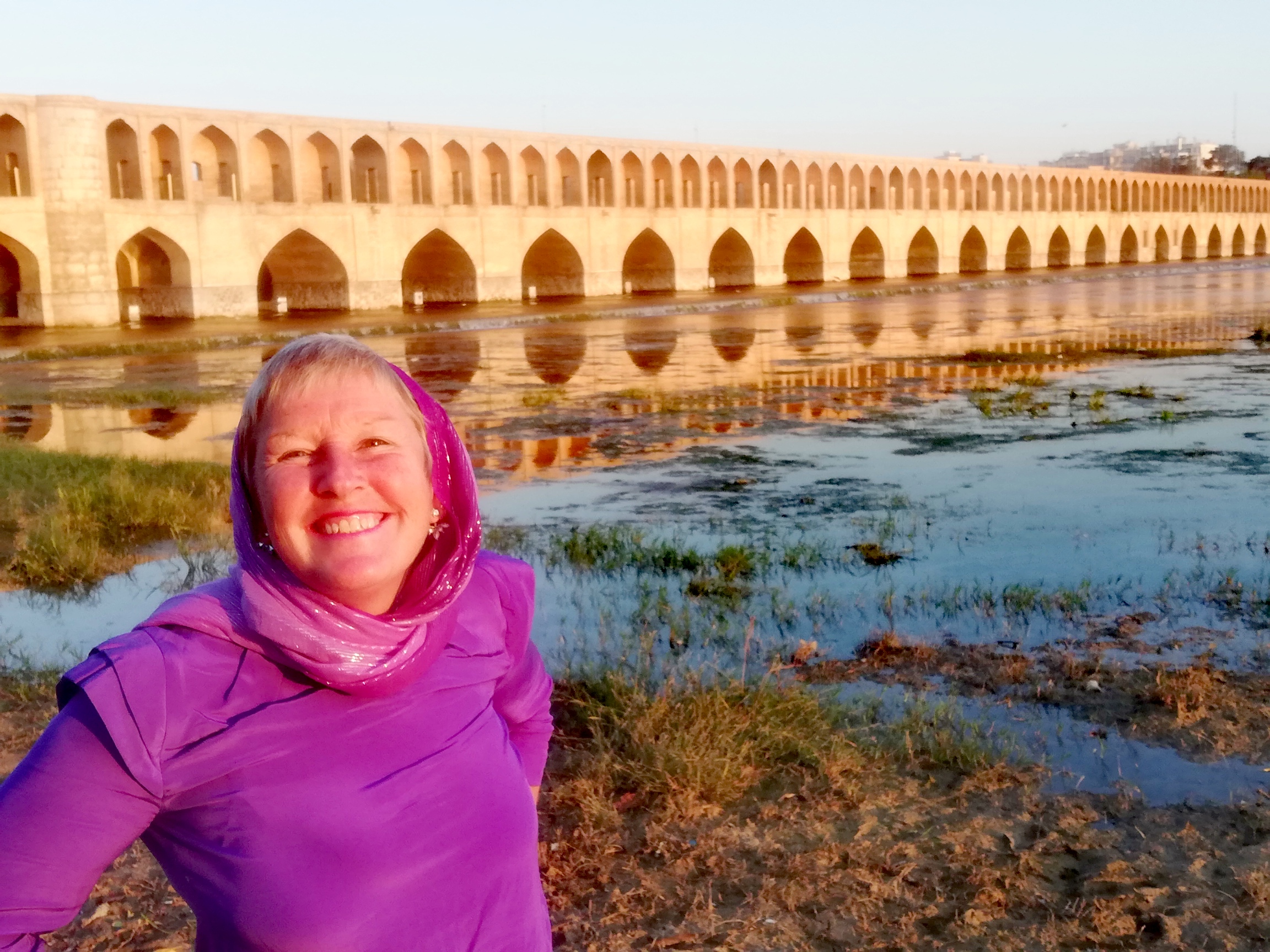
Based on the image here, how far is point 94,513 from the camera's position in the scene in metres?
6.31

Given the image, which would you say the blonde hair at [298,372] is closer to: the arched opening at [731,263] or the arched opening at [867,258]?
the arched opening at [731,263]

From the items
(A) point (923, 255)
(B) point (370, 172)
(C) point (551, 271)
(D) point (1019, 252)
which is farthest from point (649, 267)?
(D) point (1019, 252)

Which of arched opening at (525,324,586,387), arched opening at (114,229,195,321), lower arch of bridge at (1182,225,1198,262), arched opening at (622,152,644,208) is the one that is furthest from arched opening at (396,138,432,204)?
lower arch of bridge at (1182,225,1198,262)

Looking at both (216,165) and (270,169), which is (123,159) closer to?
(216,165)

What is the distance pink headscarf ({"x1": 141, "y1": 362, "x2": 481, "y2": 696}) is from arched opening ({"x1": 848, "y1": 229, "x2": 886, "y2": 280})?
36966 mm

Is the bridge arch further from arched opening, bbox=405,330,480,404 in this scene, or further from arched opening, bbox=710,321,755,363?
arched opening, bbox=710,321,755,363

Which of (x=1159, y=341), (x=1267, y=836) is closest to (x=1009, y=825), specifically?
(x=1267, y=836)

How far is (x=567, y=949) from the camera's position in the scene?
235 centimetres

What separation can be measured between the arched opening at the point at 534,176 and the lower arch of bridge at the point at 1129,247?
28368mm

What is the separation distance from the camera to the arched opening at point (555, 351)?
533 inches

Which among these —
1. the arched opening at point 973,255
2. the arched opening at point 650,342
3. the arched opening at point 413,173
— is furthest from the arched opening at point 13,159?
the arched opening at point 973,255

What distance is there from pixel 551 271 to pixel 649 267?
9.85 feet

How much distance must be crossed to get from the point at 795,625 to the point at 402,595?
300cm

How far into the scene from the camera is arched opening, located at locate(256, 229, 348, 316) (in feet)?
81.4
